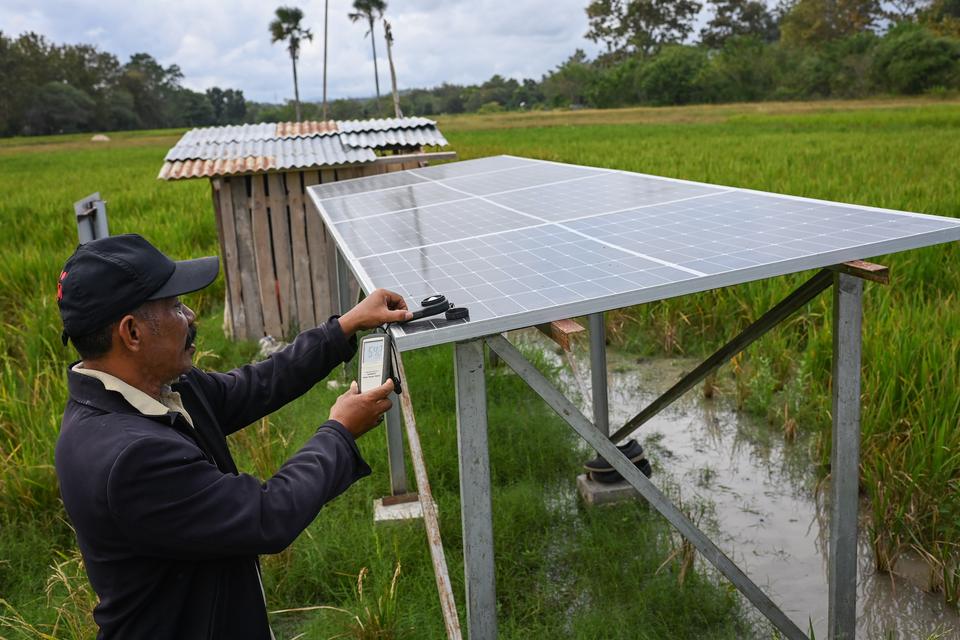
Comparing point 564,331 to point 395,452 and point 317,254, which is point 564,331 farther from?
point 317,254

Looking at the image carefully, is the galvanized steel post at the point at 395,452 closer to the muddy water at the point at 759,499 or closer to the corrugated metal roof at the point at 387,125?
the muddy water at the point at 759,499

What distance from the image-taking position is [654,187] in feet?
12.6

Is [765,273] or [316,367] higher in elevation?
[765,273]

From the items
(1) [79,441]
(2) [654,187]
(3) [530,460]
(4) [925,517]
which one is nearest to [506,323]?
(1) [79,441]

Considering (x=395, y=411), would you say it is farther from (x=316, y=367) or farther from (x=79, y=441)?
(x=79, y=441)

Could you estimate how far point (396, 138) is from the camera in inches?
293

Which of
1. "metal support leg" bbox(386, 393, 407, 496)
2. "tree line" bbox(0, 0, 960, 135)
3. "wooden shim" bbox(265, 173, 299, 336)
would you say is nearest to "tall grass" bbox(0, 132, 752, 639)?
"metal support leg" bbox(386, 393, 407, 496)

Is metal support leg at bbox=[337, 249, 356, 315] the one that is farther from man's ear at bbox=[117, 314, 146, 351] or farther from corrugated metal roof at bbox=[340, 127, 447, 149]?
man's ear at bbox=[117, 314, 146, 351]

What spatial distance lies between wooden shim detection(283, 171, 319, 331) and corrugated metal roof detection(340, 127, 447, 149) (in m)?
0.68

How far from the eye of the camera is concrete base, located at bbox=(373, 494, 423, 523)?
13.1 feet

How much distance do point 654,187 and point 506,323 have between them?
211 cm

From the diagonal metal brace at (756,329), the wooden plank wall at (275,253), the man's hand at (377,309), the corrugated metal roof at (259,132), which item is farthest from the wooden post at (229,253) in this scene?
the man's hand at (377,309)

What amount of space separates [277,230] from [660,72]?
47.5 metres

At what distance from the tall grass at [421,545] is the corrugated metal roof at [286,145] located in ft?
5.68
